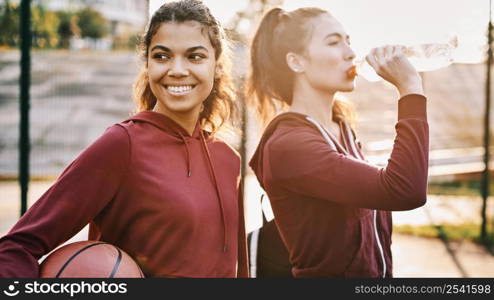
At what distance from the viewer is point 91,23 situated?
18.1m

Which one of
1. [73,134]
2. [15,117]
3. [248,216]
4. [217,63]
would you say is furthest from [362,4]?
[15,117]

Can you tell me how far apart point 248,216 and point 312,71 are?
198 inches

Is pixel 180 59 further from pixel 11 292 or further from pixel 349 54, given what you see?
pixel 11 292

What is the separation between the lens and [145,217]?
72.6 inches

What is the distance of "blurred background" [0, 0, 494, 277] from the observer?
8.44 feet

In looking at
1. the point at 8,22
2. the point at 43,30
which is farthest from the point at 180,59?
the point at 43,30

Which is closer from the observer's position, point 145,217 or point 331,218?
point 145,217

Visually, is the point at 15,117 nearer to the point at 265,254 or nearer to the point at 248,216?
the point at 248,216

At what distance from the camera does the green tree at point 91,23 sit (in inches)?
637

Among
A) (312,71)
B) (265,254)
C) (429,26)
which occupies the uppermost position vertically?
(429,26)

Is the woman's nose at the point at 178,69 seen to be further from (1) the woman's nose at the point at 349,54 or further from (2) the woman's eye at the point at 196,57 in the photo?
(1) the woman's nose at the point at 349,54

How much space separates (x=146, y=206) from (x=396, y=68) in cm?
96

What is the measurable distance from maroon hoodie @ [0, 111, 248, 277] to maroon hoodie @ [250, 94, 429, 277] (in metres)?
0.21

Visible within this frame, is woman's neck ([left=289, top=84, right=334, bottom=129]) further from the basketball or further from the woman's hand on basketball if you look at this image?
the basketball
